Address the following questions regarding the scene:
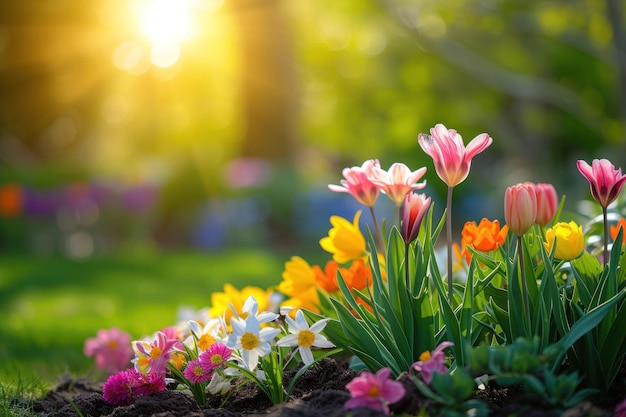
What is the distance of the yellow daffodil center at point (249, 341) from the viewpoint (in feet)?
6.19

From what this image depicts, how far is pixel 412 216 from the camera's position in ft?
6.21

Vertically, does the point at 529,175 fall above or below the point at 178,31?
below

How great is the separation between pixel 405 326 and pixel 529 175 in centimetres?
1536

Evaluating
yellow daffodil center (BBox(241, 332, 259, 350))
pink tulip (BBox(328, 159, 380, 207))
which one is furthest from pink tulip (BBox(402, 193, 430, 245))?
yellow daffodil center (BBox(241, 332, 259, 350))

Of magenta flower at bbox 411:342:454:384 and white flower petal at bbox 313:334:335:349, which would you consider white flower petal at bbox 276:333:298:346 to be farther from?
magenta flower at bbox 411:342:454:384

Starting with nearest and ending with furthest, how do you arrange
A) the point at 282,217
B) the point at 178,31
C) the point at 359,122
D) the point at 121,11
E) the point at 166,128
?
1. the point at 282,217
2. the point at 121,11
3. the point at 359,122
4. the point at 178,31
5. the point at 166,128

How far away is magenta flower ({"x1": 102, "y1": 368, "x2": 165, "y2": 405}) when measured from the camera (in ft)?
6.72

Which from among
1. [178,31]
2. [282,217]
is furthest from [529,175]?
[178,31]

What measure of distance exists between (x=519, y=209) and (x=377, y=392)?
550 millimetres

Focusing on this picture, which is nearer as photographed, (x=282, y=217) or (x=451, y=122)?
(x=282, y=217)

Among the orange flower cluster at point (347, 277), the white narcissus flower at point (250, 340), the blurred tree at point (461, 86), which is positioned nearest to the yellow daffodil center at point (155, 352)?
the white narcissus flower at point (250, 340)

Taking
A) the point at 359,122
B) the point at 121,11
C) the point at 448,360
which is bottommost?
the point at 448,360

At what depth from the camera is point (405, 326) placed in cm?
194

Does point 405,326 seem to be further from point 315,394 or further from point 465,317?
point 315,394
